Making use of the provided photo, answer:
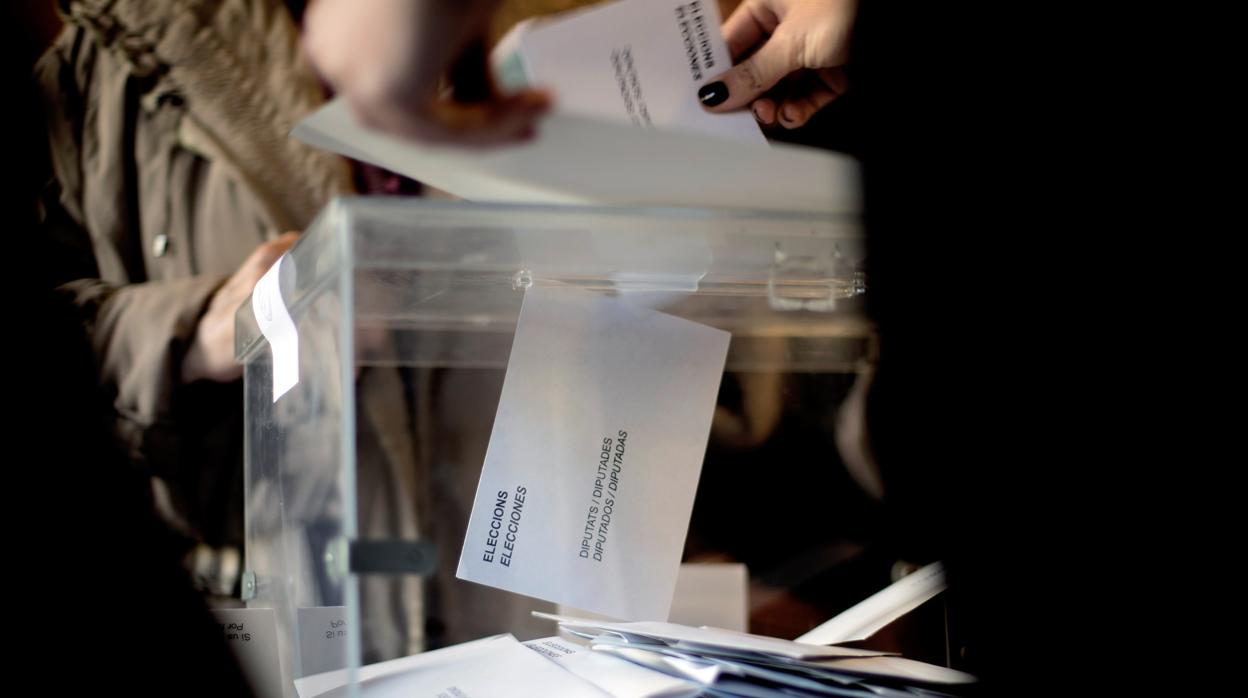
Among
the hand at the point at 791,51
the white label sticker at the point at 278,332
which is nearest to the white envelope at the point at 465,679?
the white label sticker at the point at 278,332

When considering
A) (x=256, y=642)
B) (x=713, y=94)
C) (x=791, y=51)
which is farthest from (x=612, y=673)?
(x=791, y=51)

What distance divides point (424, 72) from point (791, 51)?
301 mm

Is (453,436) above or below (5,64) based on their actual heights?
below

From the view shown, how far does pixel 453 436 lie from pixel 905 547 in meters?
0.44

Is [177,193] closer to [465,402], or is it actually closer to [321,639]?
[465,402]

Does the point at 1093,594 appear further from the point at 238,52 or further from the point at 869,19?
the point at 238,52

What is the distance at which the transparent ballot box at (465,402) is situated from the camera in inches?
15.8

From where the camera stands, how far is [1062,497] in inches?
20.7

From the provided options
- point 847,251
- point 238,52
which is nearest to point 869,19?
point 847,251

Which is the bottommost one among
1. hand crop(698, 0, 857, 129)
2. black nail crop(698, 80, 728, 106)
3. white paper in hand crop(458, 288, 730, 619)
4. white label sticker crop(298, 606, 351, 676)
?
white label sticker crop(298, 606, 351, 676)

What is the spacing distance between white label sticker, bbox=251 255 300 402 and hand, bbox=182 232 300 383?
30cm

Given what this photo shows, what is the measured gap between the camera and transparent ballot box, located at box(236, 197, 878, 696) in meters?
0.40

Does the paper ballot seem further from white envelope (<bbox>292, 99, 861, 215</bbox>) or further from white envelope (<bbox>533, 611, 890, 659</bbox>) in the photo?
white envelope (<bbox>533, 611, 890, 659</bbox>)

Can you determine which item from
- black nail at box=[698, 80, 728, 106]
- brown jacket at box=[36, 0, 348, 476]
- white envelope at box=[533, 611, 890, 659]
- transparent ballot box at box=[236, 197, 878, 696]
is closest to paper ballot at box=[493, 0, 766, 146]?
black nail at box=[698, 80, 728, 106]
